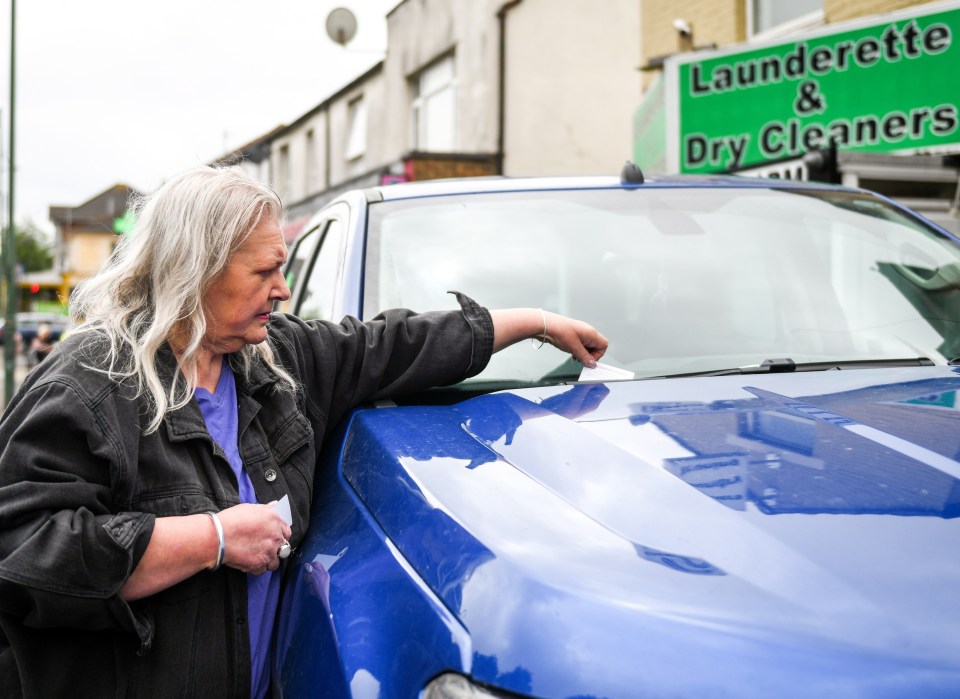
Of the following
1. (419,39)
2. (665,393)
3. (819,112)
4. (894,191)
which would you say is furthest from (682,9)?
(665,393)

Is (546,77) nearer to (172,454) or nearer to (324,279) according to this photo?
(324,279)

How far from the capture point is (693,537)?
130 centimetres

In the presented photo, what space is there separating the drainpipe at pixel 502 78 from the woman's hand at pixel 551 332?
15392mm

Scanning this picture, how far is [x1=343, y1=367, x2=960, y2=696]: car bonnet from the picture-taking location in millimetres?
1132

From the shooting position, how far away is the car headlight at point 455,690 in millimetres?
1216

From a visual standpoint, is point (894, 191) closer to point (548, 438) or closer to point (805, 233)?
Result: point (805, 233)

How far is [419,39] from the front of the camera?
1967 centimetres

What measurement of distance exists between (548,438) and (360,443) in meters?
0.40

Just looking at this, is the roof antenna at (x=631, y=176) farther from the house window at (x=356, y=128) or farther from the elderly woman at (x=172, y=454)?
the house window at (x=356, y=128)

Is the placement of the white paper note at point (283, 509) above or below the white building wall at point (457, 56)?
below

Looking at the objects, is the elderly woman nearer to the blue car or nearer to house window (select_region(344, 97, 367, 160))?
the blue car

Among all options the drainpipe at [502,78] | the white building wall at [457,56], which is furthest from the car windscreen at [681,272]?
the white building wall at [457,56]

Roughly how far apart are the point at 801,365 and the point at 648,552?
1.10 m

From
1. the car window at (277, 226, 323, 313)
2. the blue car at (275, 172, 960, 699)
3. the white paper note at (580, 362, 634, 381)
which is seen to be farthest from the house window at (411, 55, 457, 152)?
the white paper note at (580, 362, 634, 381)
